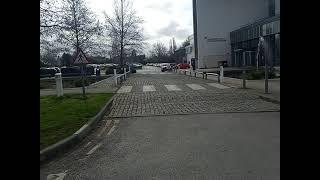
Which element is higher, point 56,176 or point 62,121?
point 62,121

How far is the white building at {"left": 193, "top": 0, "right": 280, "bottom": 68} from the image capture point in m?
78.5

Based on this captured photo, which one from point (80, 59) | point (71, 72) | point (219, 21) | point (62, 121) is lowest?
point (62, 121)

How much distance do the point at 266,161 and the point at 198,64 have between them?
7315cm

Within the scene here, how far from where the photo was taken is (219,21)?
80000 millimetres

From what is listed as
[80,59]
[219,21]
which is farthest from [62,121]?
[219,21]

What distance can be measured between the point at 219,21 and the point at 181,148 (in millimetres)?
73941

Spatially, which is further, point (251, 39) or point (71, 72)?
point (251, 39)

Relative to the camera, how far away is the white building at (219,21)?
7850cm

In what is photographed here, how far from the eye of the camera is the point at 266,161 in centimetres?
679

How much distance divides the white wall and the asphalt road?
64376 millimetres

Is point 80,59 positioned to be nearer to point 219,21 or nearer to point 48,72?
point 48,72

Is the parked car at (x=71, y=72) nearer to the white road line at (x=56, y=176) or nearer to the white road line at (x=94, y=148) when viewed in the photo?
the white road line at (x=94, y=148)
